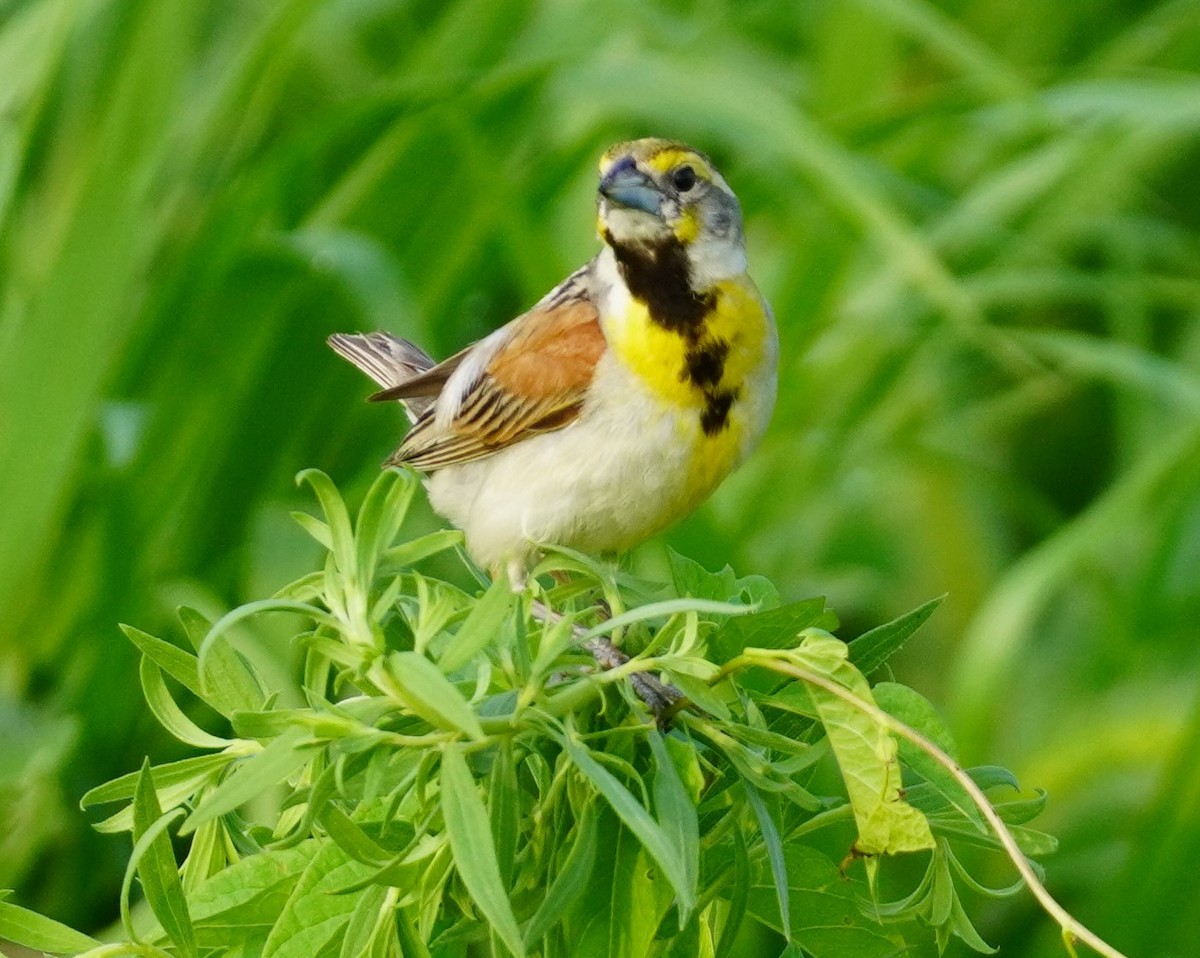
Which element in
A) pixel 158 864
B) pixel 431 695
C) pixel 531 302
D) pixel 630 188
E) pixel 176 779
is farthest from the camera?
pixel 531 302

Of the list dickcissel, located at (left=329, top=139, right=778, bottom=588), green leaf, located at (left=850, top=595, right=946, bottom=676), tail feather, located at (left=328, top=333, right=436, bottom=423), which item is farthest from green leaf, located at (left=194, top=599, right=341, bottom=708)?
tail feather, located at (left=328, top=333, right=436, bottom=423)

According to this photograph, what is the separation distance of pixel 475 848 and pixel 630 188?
3.79 feet

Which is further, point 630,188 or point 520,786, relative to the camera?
point 630,188

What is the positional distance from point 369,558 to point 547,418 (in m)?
1.12

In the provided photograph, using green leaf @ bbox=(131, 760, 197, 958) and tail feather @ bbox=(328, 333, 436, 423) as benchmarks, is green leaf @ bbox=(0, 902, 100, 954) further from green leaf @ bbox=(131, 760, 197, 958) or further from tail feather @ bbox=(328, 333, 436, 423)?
tail feather @ bbox=(328, 333, 436, 423)

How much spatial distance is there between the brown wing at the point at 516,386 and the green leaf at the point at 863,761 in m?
1.09

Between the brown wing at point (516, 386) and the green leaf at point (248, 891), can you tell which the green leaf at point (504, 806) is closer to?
the green leaf at point (248, 891)

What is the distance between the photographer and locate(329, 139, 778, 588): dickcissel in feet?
6.81

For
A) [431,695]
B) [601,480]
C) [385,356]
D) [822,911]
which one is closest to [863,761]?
[822,911]

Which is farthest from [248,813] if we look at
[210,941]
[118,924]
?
[210,941]

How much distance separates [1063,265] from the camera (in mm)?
4328

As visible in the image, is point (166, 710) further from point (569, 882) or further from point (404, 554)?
point (569, 882)

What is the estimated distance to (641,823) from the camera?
102 centimetres

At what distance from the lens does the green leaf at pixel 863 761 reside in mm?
1124
